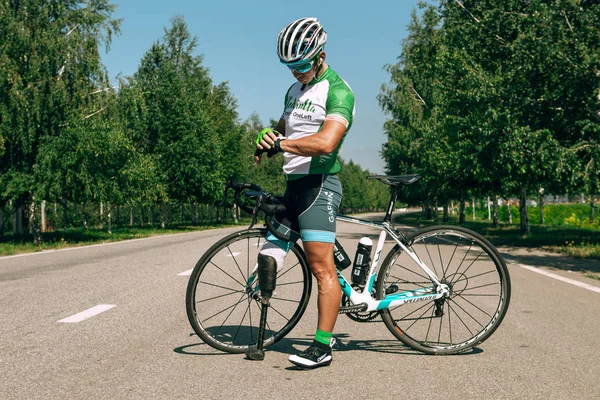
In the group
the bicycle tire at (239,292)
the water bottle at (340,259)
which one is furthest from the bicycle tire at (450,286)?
the bicycle tire at (239,292)

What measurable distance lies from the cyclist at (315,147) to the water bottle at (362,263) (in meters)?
0.23

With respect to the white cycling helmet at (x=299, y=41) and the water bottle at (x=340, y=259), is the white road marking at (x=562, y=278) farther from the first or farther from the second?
the white cycling helmet at (x=299, y=41)

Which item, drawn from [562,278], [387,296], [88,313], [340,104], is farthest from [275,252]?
[562,278]

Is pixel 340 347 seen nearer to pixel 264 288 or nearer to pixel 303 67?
pixel 264 288

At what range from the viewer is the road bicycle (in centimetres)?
435

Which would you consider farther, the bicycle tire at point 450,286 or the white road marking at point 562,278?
the white road marking at point 562,278

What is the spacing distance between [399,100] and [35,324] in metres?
39.7

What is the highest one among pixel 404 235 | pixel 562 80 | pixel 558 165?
pixel 562 80

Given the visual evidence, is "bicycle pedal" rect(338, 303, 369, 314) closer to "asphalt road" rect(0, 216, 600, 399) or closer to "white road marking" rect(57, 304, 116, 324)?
"asphalt road" rect(0, 216, 600, 399)

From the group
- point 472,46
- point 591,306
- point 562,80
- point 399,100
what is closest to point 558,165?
point 562,80

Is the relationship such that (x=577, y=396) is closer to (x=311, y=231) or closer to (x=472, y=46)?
(x=311, y=231)

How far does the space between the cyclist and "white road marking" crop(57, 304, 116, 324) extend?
104 inches

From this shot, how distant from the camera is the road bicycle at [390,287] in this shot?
14.3 feet

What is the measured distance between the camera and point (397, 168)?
48.3 metres
